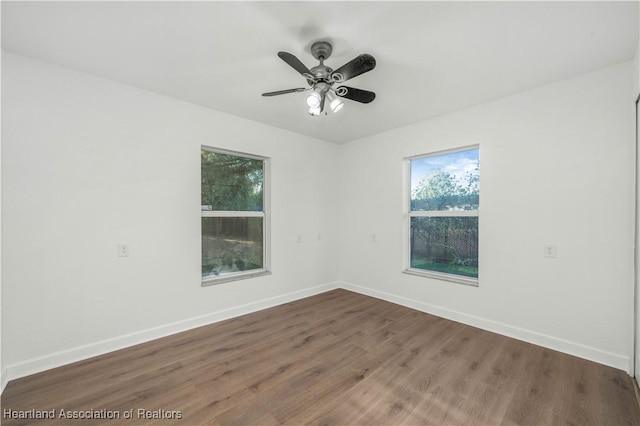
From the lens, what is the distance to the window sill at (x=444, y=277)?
3.14m

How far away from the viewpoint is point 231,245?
11.3 ft

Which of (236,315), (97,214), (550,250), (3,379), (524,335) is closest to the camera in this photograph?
(3,379)

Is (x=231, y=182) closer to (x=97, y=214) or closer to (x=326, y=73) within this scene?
(x=97, y=214)

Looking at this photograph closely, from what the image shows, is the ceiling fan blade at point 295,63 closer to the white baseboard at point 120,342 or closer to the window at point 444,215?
the window at point 444,215

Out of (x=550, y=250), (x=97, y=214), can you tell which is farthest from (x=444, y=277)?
(x=97, y=214)

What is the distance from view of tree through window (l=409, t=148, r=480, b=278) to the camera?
3.21 metres

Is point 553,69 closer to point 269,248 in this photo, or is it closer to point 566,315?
point 566,315

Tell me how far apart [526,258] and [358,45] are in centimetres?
258

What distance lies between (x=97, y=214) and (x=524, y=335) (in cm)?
425

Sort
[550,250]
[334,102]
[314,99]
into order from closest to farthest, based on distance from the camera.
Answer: [314,99]
[334,102]
[550,250]

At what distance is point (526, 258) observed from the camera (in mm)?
2701

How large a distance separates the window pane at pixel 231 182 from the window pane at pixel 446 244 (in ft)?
7.44

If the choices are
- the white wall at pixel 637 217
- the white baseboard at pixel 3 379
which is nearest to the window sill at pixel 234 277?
the white baseboard at pixel 3 379

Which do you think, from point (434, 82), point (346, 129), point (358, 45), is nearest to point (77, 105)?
point (358, 45)
